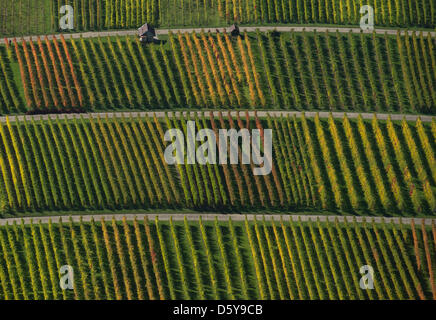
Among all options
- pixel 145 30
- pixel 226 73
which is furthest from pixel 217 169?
pixel 145 30

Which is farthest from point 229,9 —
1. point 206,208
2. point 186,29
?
point 206,208

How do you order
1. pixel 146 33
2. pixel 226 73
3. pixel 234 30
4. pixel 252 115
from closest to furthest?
pixel 252 115, pixel 226 73, pixel 146 33, pixel 234 30

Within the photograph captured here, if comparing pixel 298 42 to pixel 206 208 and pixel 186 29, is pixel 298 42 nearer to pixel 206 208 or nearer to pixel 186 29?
pixel 186 29

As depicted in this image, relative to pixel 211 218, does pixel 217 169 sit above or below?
above

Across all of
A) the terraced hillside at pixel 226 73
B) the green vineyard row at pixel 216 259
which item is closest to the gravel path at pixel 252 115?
the terraced hillside at pixel 226 73

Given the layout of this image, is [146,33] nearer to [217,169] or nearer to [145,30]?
[145,30]

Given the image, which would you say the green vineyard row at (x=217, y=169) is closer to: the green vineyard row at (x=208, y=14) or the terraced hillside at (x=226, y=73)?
the terraced hillside at (x=226, y=73)
